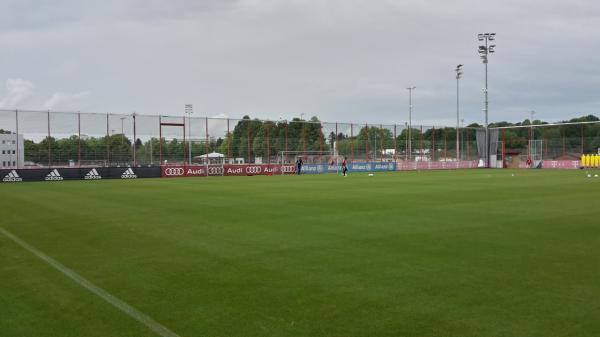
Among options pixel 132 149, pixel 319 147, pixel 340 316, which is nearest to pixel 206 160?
pixel 132 149

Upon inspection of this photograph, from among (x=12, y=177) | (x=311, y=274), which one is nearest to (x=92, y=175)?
(x=12, y=177)

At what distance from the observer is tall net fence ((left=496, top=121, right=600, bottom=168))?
6094 centimetres

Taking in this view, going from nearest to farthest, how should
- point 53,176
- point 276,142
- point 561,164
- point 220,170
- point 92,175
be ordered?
point 53,176 → point 92,175 → point 220,170 → point 276,142 → point 561,164

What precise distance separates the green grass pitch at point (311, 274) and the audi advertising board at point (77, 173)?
86.3 feet

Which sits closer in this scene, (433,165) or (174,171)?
(174,171)

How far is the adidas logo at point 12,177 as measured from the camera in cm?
3690

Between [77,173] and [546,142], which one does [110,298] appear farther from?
[546,142]

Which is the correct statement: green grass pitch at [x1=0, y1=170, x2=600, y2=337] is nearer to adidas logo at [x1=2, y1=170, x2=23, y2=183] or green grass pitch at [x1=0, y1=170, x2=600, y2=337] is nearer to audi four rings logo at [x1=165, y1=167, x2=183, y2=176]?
adidas logo at [x1=2, y1=170, x2=23, y2=183]

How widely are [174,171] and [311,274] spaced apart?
3953cm

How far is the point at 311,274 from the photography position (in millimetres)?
7398

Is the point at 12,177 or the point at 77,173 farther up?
the point at 77,173

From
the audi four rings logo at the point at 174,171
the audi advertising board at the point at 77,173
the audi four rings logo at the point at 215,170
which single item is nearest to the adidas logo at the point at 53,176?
the audi advertising board at the point at 77,173

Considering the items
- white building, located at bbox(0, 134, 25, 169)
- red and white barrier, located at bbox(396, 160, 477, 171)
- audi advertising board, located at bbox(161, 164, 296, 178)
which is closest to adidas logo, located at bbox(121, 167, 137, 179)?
audi advertising board, located at bbox(161, 164, 296, 178)

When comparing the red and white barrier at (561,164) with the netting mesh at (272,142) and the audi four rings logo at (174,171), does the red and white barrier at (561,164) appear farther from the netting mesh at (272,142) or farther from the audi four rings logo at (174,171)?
the audi four rings logo at (174,171)
